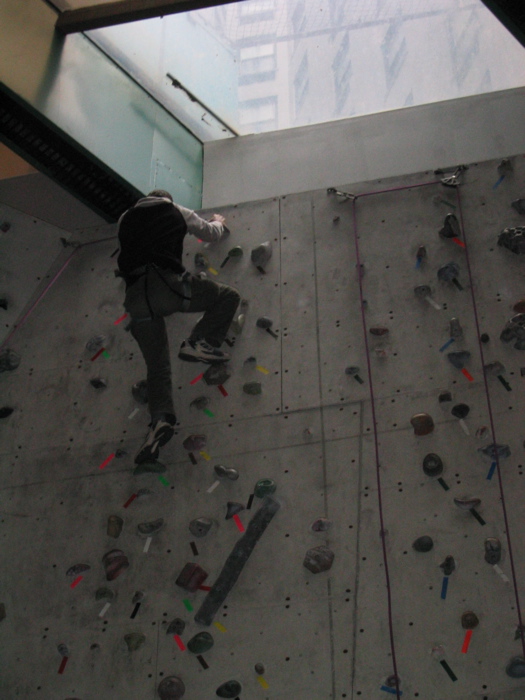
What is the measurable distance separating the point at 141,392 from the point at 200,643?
1124mm

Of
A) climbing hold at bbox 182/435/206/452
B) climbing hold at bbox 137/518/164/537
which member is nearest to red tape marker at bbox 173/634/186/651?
climbing hold at bbox 137/518/164/537

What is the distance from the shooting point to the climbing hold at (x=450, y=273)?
10.6ft

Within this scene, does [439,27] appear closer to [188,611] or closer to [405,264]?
[405,264]

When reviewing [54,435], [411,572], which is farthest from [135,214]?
[411,572]

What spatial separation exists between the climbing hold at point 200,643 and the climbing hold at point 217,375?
1.08m

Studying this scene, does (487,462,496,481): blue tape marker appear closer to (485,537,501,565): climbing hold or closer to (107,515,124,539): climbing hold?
(485,537,501,565): climbing hold

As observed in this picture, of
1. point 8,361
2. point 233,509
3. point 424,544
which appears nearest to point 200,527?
point 233,509

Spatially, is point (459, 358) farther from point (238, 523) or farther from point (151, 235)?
point (151, 235)

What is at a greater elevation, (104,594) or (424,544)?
(424,544)

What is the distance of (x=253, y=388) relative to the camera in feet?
10.6

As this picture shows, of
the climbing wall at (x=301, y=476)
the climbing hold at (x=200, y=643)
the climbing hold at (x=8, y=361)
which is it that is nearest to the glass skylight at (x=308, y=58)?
the climbing wall at (x=301, y=476)

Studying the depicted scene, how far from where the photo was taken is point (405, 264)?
11.1 ft

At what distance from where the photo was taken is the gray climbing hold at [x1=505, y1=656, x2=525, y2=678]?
7.95 ft

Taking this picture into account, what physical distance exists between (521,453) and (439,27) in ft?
8.00
